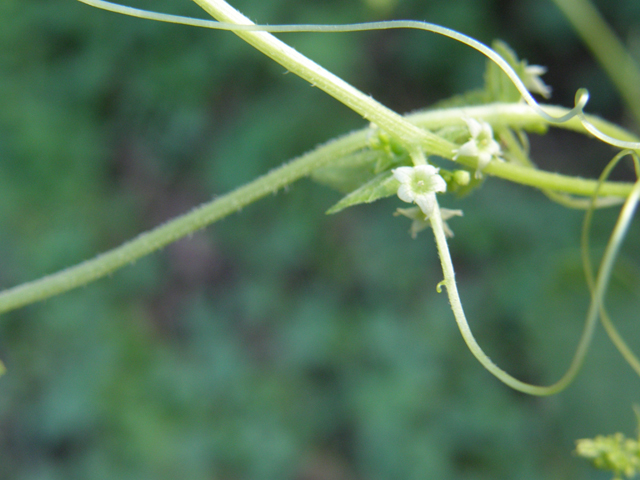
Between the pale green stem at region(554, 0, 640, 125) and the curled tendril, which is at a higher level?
the pale green stem at region(554, 0, 640, 125)

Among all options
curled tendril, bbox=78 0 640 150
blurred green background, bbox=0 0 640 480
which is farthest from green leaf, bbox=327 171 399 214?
blurred green background, bbox=0 0 640 480

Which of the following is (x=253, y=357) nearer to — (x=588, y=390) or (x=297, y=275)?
(x=297, y=275)

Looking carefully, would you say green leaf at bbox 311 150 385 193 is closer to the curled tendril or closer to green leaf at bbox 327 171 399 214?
green leaf at bbox 327 171 399 214

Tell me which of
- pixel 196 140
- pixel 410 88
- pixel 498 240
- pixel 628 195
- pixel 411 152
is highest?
pixel 196 140

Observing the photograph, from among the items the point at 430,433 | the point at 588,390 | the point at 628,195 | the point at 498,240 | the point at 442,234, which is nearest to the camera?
the point at 442,234

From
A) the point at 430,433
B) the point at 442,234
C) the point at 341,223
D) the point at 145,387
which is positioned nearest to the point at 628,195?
the point at 442,234
